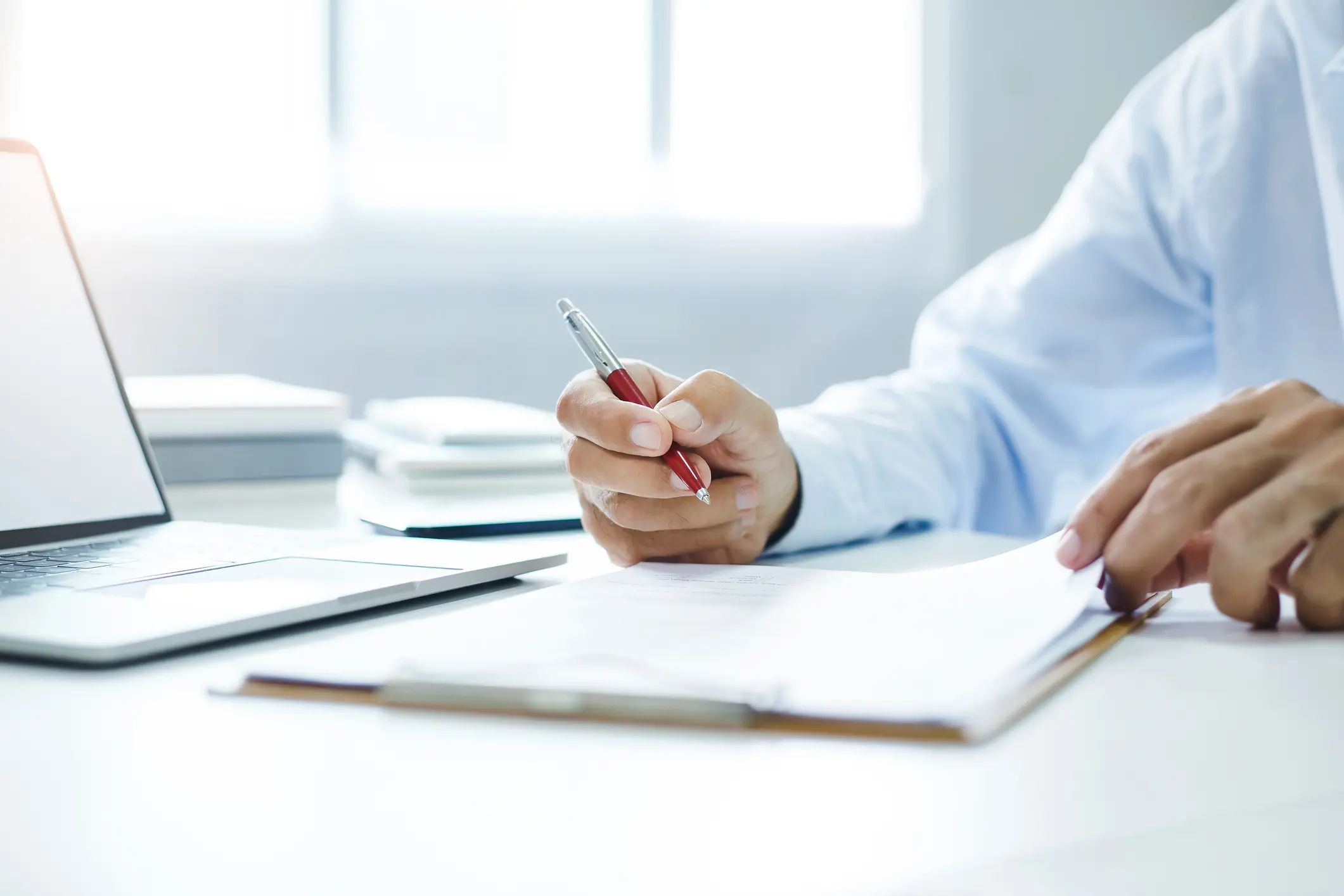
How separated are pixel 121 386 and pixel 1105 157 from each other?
2.99 feet

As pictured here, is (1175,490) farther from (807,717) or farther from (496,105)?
(496,105)

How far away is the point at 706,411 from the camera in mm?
601

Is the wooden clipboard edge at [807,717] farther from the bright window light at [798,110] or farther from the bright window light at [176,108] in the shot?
the bright window light at [798,110]

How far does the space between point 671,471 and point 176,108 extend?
1.81 meters

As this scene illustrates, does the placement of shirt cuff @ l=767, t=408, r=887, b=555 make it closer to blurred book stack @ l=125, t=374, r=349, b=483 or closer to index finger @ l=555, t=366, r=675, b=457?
index finger @ l=555, t=366, r=675, b=457

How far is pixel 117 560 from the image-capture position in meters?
0.56

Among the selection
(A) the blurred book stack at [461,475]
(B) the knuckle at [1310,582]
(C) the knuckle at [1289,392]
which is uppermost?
(C) the knuckle at [1289,392]

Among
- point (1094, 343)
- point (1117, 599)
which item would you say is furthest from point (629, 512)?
point (1094, 343)

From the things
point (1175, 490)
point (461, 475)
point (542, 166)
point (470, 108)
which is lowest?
point (461, 475)

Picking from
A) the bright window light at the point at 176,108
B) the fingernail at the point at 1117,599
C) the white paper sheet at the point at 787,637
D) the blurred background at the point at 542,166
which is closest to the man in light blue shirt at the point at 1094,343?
the white paper sheet at the point at 787,637

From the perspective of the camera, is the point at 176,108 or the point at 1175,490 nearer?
the point at 1175,490

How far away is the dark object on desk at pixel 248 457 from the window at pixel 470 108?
119cm

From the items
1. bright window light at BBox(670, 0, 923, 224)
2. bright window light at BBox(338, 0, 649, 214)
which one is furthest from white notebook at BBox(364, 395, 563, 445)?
bright window light at BBox(670, 0, 923, 224)

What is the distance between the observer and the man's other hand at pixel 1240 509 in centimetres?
45
